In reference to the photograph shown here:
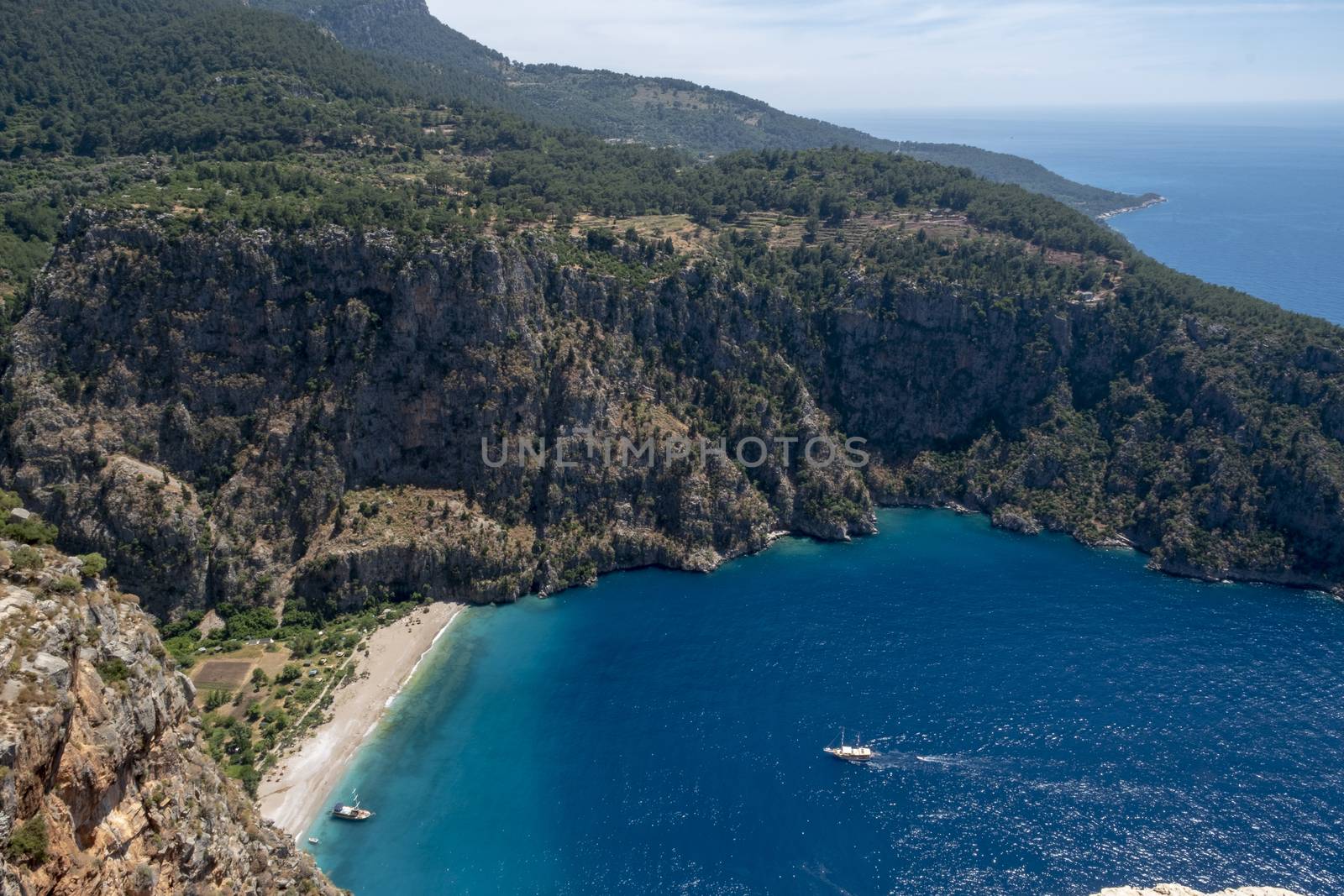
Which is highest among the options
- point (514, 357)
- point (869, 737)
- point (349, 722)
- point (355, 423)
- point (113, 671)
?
point (514, 357)

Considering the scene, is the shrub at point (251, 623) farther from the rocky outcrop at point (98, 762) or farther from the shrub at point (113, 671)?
the shrub at point (113, 671)

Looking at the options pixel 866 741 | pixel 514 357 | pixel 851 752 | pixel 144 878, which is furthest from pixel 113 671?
pixel 514 357

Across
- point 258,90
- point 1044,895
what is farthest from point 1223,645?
point 258,90

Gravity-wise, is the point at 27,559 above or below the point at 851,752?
above

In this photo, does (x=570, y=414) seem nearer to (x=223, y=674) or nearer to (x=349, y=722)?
(x=349, y=722)

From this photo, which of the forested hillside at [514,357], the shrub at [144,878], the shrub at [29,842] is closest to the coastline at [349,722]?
the forested hillside at [514,357]

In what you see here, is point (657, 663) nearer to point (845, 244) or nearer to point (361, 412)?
point (361, 412)
